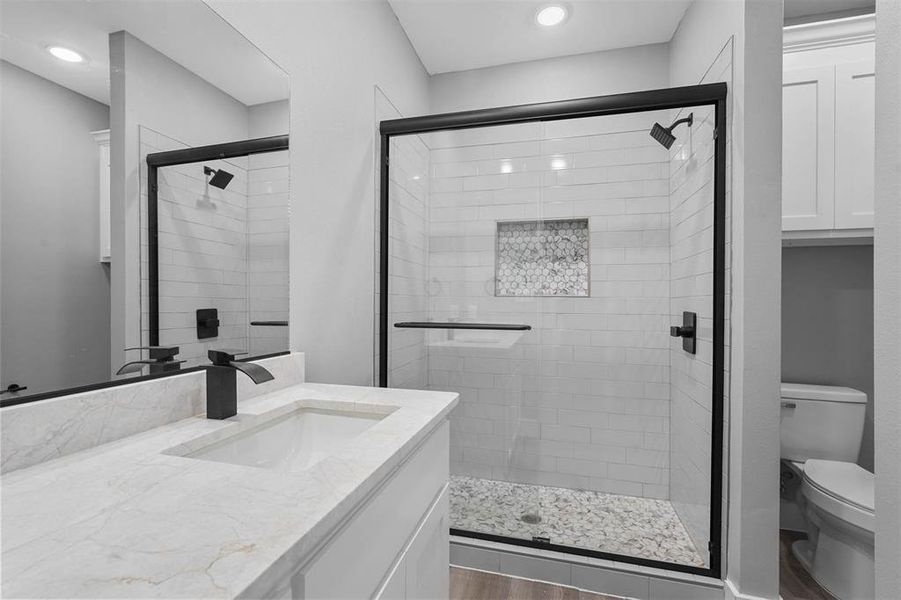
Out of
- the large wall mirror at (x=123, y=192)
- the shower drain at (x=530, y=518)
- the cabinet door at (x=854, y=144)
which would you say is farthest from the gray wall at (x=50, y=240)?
the cabinet door at (x=854, y=144)

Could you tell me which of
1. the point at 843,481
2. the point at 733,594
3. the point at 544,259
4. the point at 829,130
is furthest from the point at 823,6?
the point at 733,594

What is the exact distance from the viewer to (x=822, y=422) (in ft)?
6.45

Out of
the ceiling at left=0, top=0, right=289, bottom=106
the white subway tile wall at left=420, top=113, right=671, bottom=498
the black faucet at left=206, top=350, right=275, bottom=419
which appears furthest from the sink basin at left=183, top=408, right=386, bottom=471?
the white subway tile wall at left=420, top=113, right=671, bottom=498

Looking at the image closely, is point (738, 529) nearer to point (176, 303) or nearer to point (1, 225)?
point (176, 303)

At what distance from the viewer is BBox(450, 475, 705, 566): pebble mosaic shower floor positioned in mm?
1718

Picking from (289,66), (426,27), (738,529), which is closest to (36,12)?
(289,66)

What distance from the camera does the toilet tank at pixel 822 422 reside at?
194cm

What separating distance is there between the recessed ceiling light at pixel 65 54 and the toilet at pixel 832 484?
8.56ft

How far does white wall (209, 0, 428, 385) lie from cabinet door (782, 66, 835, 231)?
1.99m

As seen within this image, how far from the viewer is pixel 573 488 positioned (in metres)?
2.07

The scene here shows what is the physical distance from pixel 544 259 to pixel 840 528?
5.26ft

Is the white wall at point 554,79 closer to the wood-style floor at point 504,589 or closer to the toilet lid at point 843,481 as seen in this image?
the toilet lid at point 843,481

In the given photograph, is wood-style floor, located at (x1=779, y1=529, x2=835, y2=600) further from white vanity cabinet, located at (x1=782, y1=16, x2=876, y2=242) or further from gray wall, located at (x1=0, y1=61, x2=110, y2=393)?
gray wall, located at (x1=0, y1=61, x2=110, y2=393)

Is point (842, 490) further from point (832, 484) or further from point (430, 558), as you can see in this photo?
point (430, 558)
